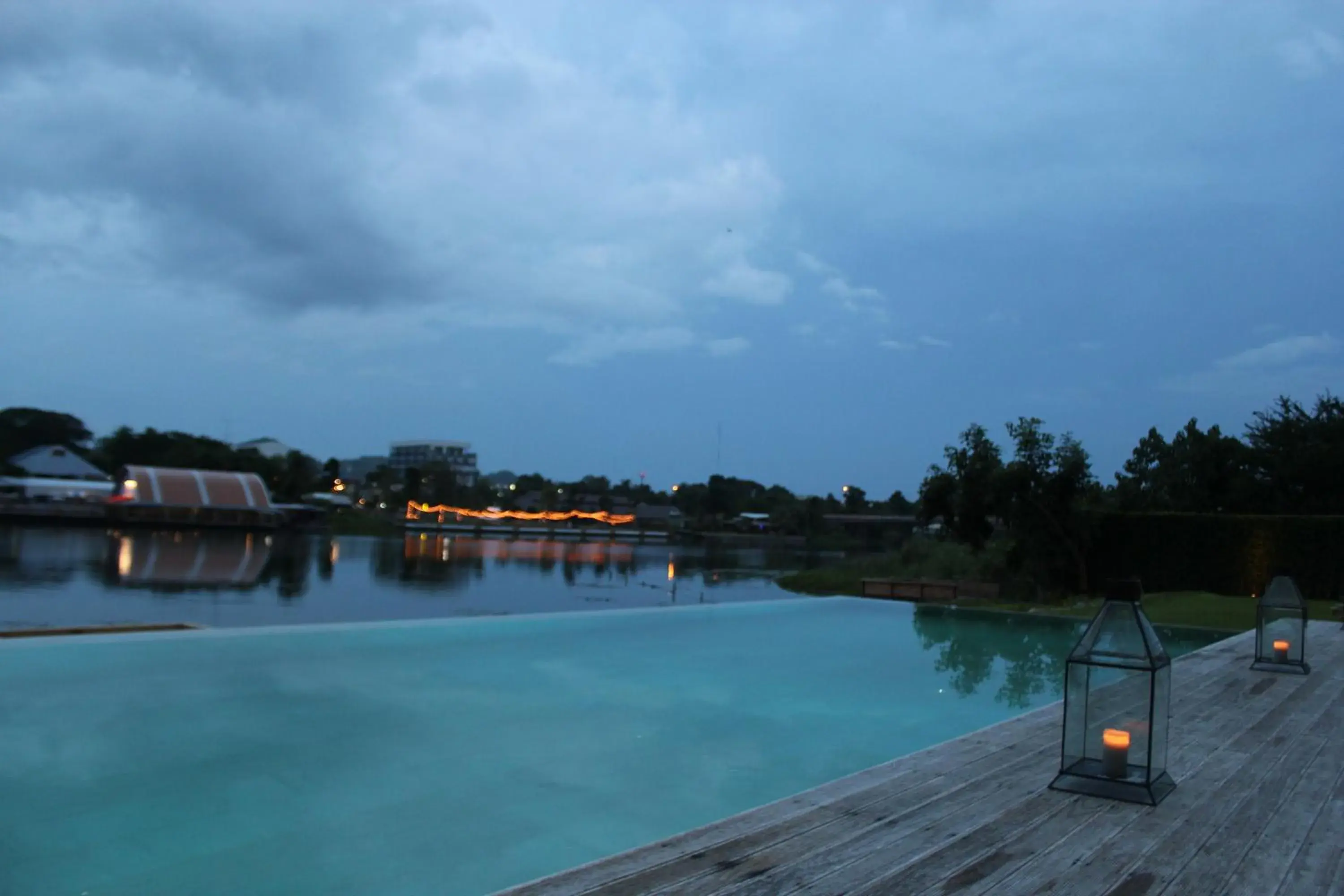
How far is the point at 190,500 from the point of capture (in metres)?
38.2

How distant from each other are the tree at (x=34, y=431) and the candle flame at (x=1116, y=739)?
60854 mm

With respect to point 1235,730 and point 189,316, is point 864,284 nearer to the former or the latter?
point 1235,730

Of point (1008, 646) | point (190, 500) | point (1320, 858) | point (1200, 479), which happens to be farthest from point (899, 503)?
point (1320, 858)

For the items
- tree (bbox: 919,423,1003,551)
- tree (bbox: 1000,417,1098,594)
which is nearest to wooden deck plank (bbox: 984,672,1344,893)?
tree (bbox: 1000,417,1098,594)

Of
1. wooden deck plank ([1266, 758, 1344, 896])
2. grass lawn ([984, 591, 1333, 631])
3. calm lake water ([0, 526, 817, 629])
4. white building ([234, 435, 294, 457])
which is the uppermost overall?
white building ([234, 435, 294, 457])

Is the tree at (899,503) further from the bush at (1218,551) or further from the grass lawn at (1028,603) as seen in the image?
the bush at (1218,551)

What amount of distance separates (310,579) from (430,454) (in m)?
100

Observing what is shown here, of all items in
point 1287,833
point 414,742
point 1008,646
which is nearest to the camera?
point 1287,833

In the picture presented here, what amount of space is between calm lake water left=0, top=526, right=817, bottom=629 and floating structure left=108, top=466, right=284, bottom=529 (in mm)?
4037

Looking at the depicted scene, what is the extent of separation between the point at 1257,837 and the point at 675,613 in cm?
753

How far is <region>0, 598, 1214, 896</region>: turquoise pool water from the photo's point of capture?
309 cm

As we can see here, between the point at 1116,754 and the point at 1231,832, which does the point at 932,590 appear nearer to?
the point at 1116,754

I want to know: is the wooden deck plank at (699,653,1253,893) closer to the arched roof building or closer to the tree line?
the tree line

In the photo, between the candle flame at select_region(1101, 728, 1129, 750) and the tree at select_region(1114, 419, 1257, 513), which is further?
the tree at select_region(1114, 419, 1257, 513)
